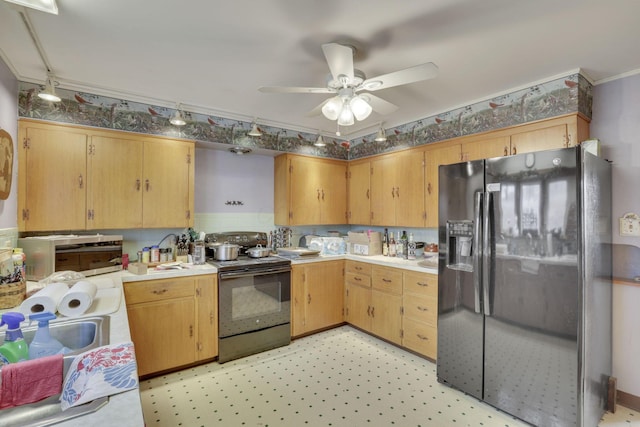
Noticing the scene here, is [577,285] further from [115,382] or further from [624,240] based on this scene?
[115,382]

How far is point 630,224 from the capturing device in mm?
2379

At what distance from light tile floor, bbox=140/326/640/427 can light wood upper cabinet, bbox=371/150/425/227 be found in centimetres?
153

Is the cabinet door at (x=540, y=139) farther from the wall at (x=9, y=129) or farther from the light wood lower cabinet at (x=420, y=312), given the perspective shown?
the wall at (x=9, y=129)

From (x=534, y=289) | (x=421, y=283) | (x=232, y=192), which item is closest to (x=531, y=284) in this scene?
(x=534, y=289)

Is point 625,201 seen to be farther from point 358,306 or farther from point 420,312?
point 358,306

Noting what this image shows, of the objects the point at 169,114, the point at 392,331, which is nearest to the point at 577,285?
the point at 392,331

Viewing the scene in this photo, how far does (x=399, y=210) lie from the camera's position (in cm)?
Result: 375

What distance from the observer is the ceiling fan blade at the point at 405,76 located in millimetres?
1708

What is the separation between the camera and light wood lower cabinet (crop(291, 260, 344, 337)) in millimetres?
3529

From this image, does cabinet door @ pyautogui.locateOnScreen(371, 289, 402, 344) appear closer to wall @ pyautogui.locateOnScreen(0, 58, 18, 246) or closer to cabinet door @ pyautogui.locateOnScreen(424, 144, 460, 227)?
cabinet door @ pyautogui.locateOnScreen(424, 144, 460, 227)

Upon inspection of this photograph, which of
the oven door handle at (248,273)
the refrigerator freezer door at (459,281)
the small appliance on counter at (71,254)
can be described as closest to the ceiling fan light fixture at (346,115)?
the refrigerator freezer door at (459,281)

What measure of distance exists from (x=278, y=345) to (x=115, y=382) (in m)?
2.54

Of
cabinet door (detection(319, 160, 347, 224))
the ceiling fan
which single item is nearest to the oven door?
cabinet door (detection(319, 160, 347, 224))

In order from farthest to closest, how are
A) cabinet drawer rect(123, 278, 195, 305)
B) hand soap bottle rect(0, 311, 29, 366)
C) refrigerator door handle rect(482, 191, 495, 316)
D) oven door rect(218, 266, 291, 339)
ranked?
oven door rect(218, 266, 291, 339)
cabinet drawer rect(123, 278, 195, 305)
refrigerator door handle rect(482, 191, 495, 316)
hand soap bottle rect(0, 311, 29, 366)
